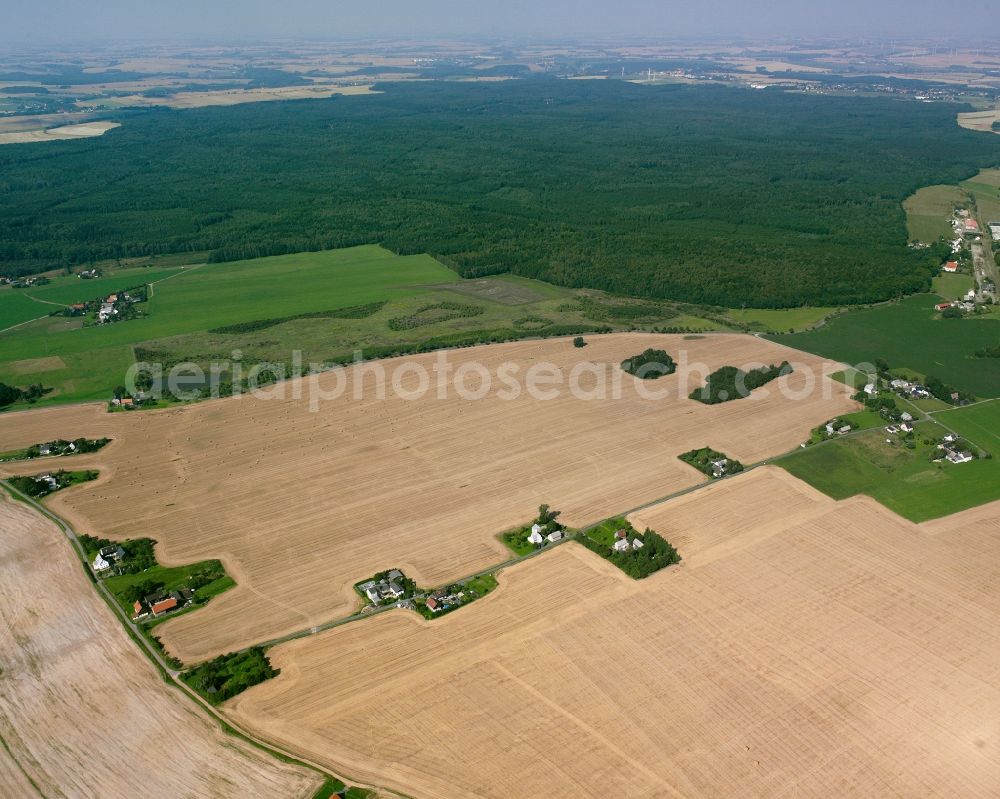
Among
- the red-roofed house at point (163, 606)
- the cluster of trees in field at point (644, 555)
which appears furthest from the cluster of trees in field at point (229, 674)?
the cluster of trees in field at point (644, 555)

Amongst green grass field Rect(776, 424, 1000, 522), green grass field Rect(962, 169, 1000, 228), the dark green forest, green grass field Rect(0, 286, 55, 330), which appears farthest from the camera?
green grass field Rect(962, 169, 1000, 228)

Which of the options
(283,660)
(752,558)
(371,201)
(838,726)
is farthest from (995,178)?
(283,660)

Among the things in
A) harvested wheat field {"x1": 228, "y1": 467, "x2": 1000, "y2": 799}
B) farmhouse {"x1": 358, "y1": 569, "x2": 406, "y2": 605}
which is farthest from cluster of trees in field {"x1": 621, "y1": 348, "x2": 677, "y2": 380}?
farmhouse {"x1": 358, "y1": 569, "x2": 406, "y2": 605}

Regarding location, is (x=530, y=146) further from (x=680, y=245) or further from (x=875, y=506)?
(x=875, y=506)

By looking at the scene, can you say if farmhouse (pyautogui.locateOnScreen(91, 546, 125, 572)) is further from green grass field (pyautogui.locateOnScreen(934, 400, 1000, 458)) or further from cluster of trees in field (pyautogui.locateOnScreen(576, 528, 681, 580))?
green grass field (pyautogui.locateOnScreen(934, 400, 1000, 458))

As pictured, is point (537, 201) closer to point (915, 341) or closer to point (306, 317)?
point (306, 317)

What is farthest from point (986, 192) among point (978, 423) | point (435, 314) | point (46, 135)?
point (46, 135)
